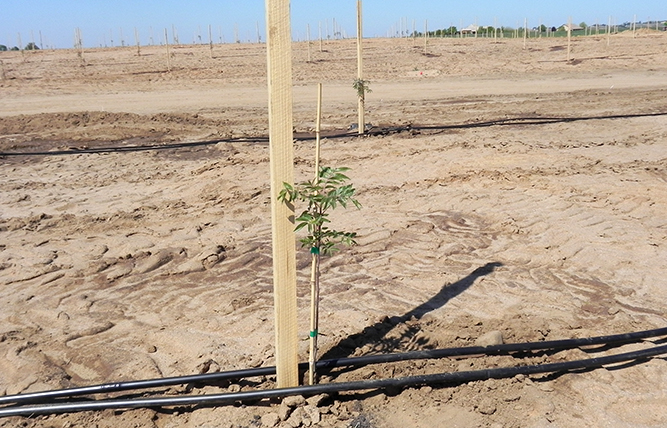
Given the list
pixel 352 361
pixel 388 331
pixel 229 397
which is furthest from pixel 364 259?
pixel 229 397

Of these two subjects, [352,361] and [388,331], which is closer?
[352,361]

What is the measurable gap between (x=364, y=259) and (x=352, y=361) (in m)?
2.15

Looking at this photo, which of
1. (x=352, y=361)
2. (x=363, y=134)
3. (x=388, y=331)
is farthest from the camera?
(x=363, y=134)

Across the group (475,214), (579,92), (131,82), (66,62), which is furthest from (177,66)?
(475,214)

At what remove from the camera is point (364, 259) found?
6.13 m

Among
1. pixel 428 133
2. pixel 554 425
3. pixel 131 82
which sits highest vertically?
pixel 131 82

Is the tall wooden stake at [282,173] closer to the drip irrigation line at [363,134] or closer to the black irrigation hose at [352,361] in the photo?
the black irrigation hose at [352,361]

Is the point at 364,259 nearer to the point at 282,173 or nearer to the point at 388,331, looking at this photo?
the point at 388,331

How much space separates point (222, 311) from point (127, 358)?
90 centimetres

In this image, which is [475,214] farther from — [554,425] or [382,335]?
[554,425]

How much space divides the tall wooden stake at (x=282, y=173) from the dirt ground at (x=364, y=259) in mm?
379

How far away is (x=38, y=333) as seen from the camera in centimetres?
489

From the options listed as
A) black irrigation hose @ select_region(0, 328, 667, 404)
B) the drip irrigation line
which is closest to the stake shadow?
black irrigation hose @ select_region(0, 328, 667, 404)

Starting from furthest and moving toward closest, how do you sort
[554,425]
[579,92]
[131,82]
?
[131,82], [579,92], [554,425]
